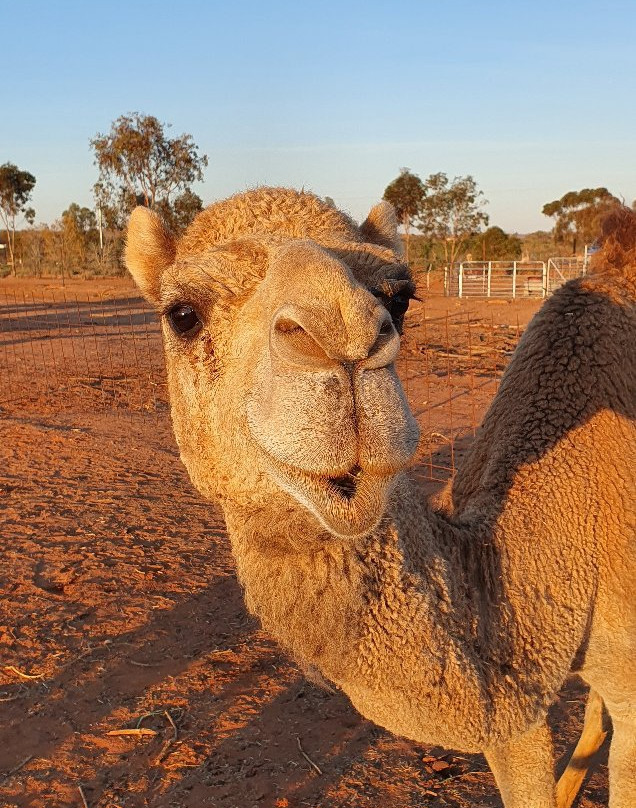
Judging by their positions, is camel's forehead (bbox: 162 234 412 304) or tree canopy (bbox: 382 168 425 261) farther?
tree canopy (bbox: 382 168 425 261)

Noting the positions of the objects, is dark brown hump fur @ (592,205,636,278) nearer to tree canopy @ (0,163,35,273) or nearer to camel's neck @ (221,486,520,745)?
camel's neck @ (221,486,520,745)

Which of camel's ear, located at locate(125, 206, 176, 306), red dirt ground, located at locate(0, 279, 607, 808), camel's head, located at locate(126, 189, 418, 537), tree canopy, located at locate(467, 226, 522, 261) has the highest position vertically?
tree canopy, located at locate(467, 226, 522, 261)

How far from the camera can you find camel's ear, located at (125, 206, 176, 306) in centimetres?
305

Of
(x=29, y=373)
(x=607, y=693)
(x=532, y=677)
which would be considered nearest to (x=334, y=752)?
(x=607, y=693)

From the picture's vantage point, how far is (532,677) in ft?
9.74

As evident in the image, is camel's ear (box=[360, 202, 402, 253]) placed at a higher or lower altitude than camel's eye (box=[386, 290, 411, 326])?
higher

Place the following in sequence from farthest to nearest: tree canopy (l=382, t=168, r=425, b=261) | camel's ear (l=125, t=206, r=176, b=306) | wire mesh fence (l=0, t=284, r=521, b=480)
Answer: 1. tree canopy (l=382, t=168, r=425, b=261)
2. wire mesh fence (l=0, t=284, r=521, b=480)
3. camel's ear (l=125, t=206, r=176, b=306)

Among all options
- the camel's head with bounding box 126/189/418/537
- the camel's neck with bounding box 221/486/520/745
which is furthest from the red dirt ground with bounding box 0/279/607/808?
the camel's head with bounding box 126/189/418/537

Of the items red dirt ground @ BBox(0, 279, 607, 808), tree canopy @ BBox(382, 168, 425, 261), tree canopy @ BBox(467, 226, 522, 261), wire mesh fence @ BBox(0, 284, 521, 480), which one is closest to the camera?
red dirt ground @ BBox(0, 279, 607, 808)

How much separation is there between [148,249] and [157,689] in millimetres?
3559

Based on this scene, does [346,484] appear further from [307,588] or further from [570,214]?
[570,214]

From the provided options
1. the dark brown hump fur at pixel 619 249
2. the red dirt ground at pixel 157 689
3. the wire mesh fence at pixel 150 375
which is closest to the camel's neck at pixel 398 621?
the red dirt ground at pixel 157 689

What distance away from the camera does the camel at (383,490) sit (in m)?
2.00

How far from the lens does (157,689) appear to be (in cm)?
541
